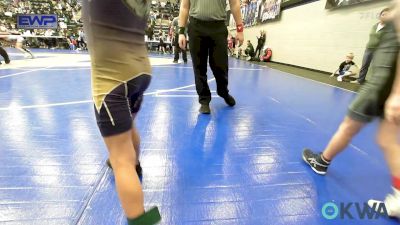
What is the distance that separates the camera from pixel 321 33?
27.4 feet

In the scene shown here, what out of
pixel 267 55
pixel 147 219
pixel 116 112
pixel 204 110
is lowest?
pixel 267 55

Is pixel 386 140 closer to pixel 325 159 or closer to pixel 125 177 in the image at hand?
pixel 325 159

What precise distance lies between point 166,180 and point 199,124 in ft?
3.50

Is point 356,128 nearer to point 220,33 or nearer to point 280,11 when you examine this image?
point 220,33

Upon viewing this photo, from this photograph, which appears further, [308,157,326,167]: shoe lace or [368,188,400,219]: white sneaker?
[308,157,326,167]: shoe lace

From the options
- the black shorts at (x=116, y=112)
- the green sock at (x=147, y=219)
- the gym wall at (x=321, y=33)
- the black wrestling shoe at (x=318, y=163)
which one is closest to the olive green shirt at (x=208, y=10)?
the black wrestling shoe at (x=318, y=163)

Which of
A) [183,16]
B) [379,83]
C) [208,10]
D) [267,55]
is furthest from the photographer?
[267,55]

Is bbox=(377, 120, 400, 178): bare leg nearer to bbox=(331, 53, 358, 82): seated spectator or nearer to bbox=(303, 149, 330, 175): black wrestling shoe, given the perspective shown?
bbox=(303, 149, 330, 175): black wrestling shoe

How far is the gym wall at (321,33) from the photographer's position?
6719 millimetres

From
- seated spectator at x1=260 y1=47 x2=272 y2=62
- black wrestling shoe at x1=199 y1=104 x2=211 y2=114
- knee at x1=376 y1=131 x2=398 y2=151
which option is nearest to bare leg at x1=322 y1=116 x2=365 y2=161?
knee at x1=376 y1=131 x2=398 y2=151

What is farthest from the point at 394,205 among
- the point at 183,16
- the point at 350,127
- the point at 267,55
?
the point at 267,55

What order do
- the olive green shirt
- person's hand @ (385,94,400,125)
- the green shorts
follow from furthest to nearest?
the olive green shirt → the green shorts → person's hand @ (385,94,400,125)

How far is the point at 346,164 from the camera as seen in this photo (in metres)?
1.88

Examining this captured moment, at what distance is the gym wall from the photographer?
6719 millimetres
